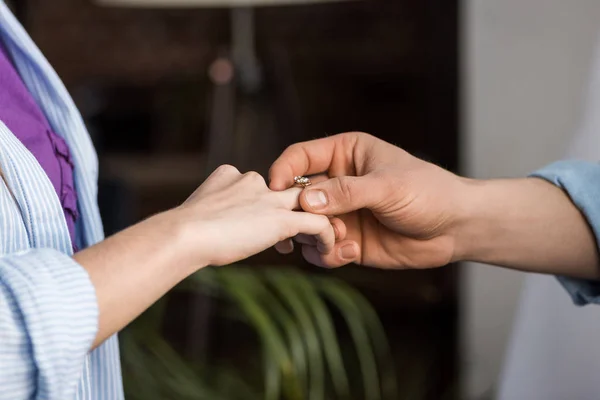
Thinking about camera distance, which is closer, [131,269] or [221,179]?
[131,269]

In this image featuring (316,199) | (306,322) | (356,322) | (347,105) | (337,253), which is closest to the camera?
(316,199)

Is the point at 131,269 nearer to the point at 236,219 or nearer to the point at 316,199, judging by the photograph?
the point at 236,219

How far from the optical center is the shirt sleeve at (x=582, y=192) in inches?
35.7

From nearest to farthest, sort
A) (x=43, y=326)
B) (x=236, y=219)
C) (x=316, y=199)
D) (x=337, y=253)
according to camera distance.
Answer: (x=43, y=326) < (x=236, y=219) < (x=316, y=199) < (x=337, y=253)

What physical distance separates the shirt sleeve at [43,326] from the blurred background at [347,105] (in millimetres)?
1188

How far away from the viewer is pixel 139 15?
2193mm

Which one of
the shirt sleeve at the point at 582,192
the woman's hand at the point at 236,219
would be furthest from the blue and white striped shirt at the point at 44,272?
the shirt sleeve at the point at 582,192

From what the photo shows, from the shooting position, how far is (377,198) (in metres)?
0.79

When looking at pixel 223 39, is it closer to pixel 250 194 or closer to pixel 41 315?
pixel 250 194

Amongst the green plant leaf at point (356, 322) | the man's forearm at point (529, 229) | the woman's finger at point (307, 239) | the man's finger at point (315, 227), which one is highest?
the man's finger at point (315, 227)

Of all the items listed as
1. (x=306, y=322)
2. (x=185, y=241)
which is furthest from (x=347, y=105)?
(x=185, y=241)

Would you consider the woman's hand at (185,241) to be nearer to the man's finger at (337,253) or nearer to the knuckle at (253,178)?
the knuckle at (253,178)

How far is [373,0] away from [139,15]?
71cm

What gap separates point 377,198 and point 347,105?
145 centimetres
